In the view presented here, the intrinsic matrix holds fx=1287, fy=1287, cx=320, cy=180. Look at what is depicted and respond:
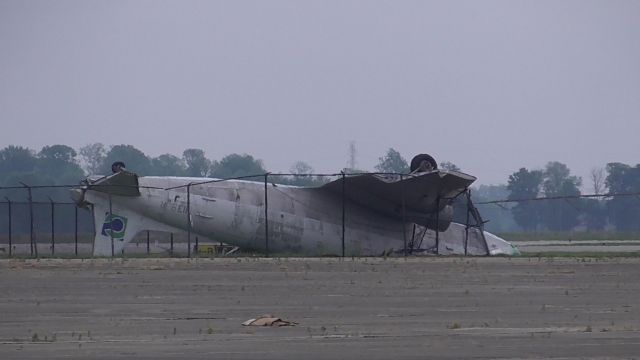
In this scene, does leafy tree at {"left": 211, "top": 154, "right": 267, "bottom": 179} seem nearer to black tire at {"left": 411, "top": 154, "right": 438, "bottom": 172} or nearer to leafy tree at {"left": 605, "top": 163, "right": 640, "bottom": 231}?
leafy tree at {"left": 605, "top": 163, "right": 640, "bottom": 231}

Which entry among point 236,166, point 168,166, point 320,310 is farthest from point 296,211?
point 168,166

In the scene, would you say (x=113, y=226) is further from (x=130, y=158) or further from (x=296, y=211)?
(x=130, y=158)

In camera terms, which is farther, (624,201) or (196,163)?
(196,163)

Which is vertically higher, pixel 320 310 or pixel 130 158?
pixel 130 158

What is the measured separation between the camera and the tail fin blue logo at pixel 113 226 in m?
41.1

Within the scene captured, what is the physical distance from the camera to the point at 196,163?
397 feet

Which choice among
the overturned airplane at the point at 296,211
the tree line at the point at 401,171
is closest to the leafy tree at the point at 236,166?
the tree line at the point at 401,171

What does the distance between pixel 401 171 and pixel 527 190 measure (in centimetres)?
2370

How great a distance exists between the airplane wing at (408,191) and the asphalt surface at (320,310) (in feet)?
23.1

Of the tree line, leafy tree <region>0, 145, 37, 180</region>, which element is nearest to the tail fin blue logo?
the tree line

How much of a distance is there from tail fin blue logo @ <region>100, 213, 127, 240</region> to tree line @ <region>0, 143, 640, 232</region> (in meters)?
46.4

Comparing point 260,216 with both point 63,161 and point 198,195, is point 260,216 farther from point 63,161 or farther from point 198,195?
point 63,161

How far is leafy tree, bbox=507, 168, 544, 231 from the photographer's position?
354 ft

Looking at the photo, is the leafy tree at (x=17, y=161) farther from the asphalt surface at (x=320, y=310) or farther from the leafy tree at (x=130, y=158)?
the asphalt surface at (x=320, y=310)
